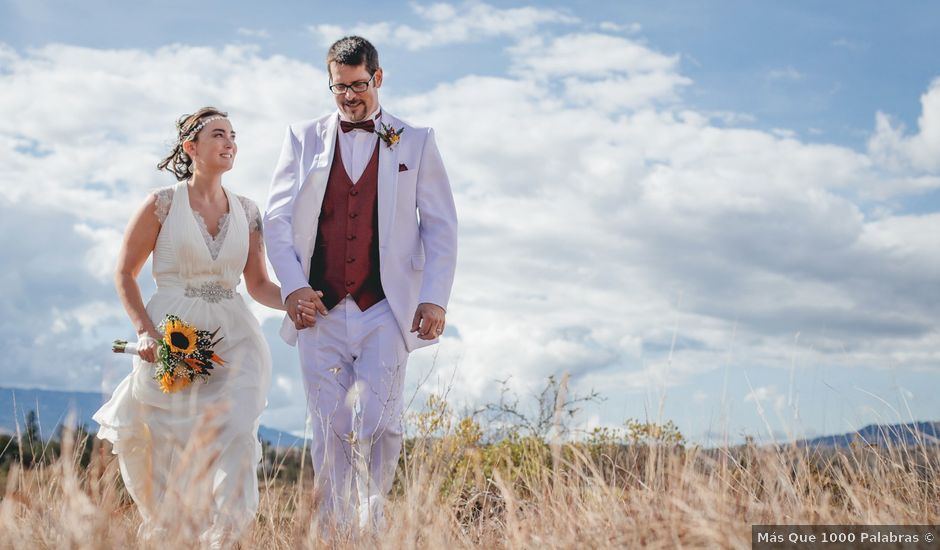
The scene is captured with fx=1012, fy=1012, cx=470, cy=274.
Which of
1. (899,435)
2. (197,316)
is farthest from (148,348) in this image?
(899,435)

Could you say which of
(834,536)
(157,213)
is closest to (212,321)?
(157,213)

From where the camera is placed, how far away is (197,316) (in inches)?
221

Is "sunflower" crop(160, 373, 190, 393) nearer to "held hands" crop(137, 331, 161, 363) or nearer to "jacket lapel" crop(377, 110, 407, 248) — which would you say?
"held hands" crop(137, 331, 161, 363)

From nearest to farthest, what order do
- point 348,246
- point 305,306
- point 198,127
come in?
point 305,306 < point 348,246 < point 198,127

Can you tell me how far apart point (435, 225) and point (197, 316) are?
55.7 inches

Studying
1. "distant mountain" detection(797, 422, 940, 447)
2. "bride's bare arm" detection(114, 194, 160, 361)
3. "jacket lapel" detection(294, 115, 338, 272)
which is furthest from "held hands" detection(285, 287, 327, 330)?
"distant mountain" detection(797, 422, 940, 447)

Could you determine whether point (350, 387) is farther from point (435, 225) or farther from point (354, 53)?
point (354, 53)

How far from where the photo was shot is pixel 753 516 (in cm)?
401

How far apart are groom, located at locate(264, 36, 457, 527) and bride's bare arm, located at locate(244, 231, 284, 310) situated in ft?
1.36

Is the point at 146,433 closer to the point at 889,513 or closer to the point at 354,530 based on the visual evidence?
the point at 354,530

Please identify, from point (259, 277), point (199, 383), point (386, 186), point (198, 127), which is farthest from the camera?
point (259, 277)

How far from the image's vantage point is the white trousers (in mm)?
5195

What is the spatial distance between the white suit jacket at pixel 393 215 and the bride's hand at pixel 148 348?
0.70m

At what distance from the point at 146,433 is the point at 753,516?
3.39 meters
